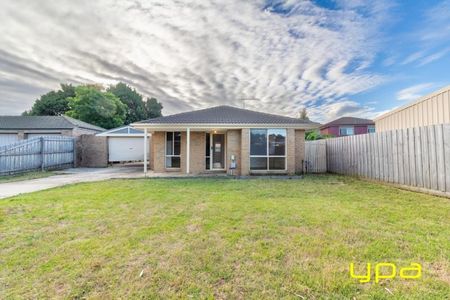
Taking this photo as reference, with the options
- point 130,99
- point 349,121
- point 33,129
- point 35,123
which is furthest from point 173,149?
point 130,99

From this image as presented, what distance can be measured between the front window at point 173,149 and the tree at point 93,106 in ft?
75.0

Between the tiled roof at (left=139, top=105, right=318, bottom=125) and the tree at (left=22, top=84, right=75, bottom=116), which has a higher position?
the tree at (left=22, top=84, right=75, bottom=116)

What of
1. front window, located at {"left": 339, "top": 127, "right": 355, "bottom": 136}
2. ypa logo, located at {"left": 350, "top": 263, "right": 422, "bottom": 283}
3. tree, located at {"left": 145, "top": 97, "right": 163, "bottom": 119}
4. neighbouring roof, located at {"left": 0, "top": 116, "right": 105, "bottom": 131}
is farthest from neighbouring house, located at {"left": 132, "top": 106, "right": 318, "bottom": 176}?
tree, located at {"left": 145, "top": 97, "right": 163, "bottom": 119}

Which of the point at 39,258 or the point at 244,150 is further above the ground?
the point at 244,150

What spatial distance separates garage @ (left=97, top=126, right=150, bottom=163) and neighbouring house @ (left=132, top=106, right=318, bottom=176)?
21.5 feet

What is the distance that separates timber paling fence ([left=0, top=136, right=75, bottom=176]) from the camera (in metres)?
11.2

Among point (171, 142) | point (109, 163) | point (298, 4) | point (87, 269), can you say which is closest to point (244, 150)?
point (171, 142)

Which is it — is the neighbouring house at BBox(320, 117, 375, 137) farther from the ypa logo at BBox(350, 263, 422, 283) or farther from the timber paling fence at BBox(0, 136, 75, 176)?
the timber paling fence at BBox(0, 136, 75, 176)

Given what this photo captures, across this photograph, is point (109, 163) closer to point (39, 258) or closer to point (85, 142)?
point (85, 142)

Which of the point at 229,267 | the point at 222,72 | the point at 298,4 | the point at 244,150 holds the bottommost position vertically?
the point at 229,267

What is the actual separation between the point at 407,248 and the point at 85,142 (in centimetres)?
2083

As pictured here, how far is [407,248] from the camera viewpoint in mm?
3010

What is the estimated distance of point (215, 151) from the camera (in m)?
12.7

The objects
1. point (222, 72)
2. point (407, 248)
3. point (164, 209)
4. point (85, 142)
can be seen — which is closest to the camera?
point (407, 248)
